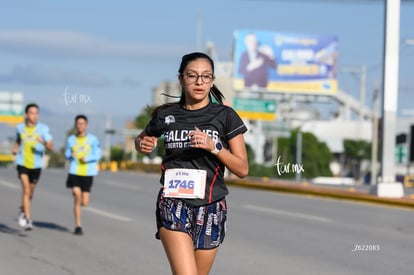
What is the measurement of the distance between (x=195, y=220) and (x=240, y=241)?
7.92m

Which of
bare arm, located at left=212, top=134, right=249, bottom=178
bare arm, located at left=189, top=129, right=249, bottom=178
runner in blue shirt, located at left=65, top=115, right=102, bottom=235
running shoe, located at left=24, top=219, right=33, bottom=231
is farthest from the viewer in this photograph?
running shoe, located at left=24, top=219, right=33, bottom=231

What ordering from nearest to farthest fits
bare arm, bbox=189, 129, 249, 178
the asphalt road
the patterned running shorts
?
bare arm, bbox=189, 129, 249, 178, the patterned running shorts, the asphalt road

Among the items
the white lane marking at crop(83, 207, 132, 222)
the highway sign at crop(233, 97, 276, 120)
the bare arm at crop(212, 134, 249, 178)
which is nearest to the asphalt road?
the white lane marking at crop(83, 207, 132, 222)

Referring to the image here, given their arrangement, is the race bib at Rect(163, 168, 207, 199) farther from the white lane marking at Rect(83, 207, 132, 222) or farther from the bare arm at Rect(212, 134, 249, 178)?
the white lane marking at Rect(83, 207, 132, 222)

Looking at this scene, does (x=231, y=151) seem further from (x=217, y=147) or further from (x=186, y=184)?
(x=186, y=184)

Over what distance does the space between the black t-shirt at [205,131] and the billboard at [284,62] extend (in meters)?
57.2

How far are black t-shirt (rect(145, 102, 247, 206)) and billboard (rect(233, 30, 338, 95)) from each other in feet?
188

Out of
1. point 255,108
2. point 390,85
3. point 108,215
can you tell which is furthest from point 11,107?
point 108,215

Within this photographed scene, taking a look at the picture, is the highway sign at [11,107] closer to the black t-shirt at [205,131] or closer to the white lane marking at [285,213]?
the white lane marking at [285,213]

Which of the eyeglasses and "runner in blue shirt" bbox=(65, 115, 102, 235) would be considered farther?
"runner in blue shirt" bbox=(65, 115, 102, 235)

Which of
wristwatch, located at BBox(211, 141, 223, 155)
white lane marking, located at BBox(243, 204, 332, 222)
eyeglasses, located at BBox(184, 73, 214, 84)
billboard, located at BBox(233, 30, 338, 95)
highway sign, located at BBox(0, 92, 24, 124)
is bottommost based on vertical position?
white lane marking, located at BBox(243, 204, 332, 222)

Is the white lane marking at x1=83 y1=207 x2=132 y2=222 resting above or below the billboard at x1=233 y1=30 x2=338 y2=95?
below

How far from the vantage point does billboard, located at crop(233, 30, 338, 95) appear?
6331 centimetres

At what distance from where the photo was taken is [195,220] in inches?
223
